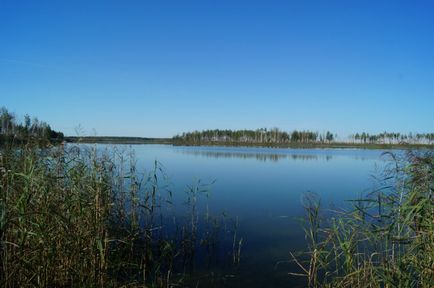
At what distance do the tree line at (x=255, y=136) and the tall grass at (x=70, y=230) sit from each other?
409 feet

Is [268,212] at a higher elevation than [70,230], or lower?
lower

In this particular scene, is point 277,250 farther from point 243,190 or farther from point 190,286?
point 243,190

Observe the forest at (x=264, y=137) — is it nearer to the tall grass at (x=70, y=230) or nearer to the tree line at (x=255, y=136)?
the tree line at (x=255, y=136)

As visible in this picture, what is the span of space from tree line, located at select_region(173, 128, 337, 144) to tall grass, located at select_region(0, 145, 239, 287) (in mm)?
124757

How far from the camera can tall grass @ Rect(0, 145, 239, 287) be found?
12.7 ft

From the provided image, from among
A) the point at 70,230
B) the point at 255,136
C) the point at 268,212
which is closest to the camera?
the point at 70,230

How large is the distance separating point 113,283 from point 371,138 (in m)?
152

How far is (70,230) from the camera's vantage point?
4316mm

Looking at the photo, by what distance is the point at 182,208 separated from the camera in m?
11.5

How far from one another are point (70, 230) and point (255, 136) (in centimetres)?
13083

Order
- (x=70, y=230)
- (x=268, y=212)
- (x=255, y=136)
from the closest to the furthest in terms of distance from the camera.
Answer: (x=70, y=230)
(x=268, y=212)
(x=255, y=136)

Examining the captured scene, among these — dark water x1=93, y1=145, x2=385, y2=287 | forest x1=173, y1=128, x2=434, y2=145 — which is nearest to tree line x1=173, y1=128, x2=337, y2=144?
forest x1=173, y1=128, x2=434, y2=145

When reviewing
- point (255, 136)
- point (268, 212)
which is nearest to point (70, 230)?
point (268, 212)

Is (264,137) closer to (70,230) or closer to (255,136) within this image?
(255,136)
